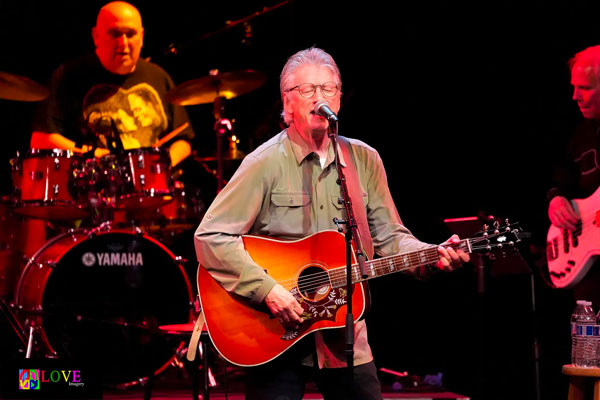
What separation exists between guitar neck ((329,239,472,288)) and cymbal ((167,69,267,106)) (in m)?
3.73

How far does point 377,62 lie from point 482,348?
2.97 metres

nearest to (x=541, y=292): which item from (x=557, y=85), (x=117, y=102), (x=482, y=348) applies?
(x=482, y=348)

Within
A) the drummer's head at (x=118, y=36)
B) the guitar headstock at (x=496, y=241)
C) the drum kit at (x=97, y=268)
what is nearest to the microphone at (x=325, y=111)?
the guitar headstock at (x=496, y=241)

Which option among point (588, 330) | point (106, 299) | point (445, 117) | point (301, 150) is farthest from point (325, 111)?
point (445, 117)

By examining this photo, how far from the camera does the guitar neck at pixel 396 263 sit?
11.7ft

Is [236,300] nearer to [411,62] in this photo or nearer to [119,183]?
[119,183]

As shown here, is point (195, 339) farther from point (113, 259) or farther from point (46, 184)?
point (46, 184)

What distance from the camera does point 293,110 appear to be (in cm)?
370

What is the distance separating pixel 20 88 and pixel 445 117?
3851mm

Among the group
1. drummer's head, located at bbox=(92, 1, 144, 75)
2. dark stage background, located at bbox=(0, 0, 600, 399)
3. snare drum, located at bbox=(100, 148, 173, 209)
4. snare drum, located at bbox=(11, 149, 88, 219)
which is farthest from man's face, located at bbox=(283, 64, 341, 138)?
drummer's head, located at bbox=(92, 1, 144, 75)

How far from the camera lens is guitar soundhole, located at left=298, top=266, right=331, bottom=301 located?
11.8 ft

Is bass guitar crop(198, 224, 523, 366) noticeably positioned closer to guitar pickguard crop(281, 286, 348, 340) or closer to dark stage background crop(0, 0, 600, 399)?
guitar pickguard crop(281, 286, 348, 340)

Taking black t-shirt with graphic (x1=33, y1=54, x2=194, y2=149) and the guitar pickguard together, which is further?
black t-shirt with graphic (x1=33, y1=54, x2=194, y2=149)

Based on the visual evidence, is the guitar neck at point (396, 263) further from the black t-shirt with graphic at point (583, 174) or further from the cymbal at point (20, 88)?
the cymbal at point (20, 88)
